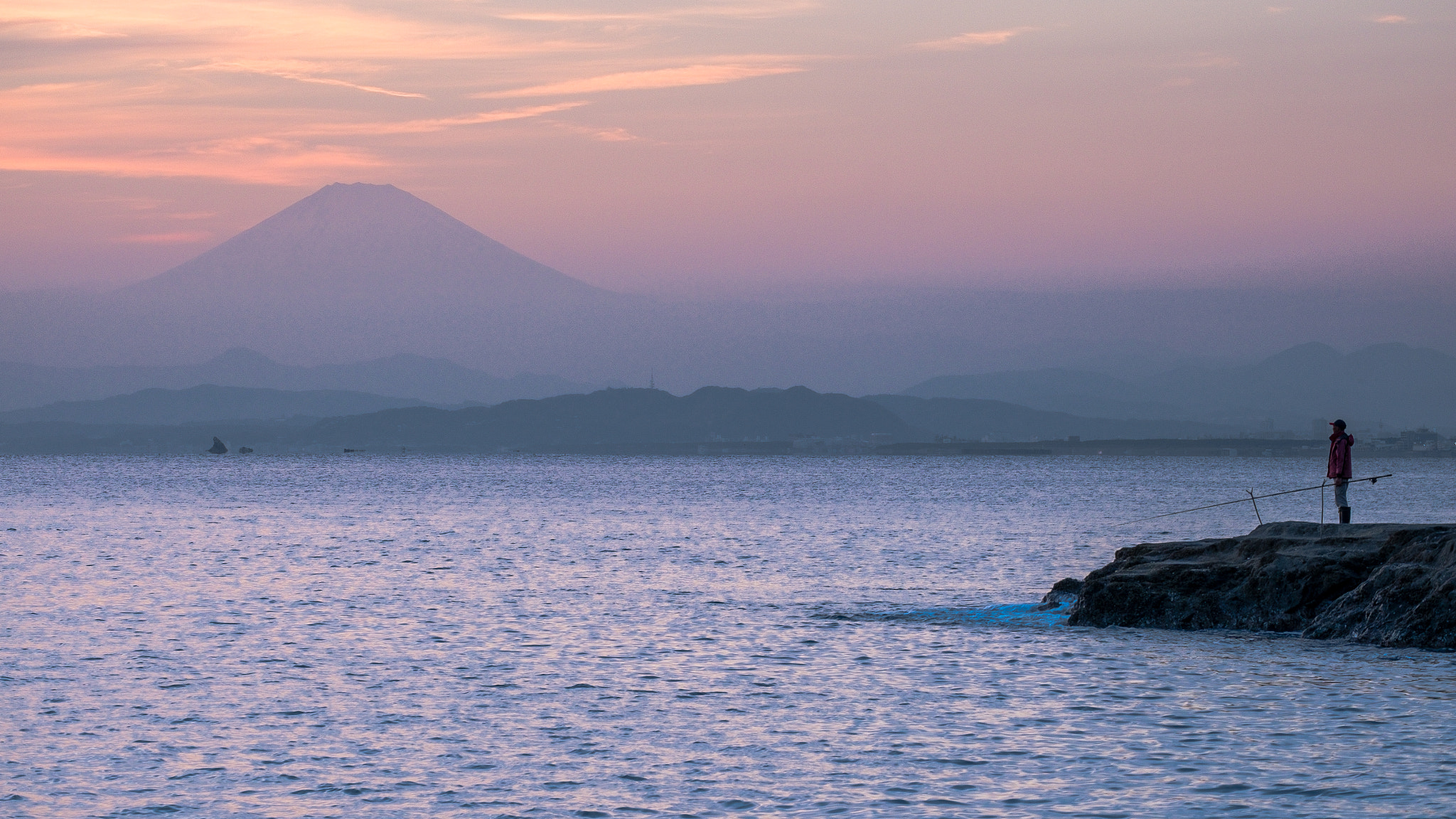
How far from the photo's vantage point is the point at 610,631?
92.0 ft

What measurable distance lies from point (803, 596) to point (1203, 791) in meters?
21.1

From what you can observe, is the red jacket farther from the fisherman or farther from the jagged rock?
the jagged rock

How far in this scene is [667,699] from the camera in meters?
20.2

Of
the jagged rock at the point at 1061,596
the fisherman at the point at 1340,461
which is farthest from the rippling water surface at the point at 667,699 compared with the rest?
the fisherman at the point at 1340,461

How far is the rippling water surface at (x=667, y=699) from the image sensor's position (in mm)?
14523

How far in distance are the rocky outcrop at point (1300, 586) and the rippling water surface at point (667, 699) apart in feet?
2.91

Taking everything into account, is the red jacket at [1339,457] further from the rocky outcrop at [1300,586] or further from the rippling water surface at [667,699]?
the rippling water surface at [667,699]

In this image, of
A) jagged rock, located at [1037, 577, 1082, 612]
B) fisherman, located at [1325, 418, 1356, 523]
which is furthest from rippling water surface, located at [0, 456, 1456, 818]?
fisherman, located at [1325, 418, 1356, 523]

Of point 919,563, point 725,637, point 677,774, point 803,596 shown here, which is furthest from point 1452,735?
point 919,563

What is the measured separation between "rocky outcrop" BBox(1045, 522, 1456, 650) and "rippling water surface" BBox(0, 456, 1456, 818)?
0.89 meters

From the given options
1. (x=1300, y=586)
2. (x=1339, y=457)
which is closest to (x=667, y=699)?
(x=1300, y=586)

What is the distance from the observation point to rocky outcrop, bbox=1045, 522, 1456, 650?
77.8ft

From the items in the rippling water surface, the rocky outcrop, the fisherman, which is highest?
the fisherman

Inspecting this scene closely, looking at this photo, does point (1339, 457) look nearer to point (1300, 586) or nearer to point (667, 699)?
point (1300, 586)
